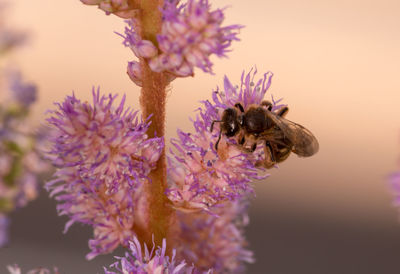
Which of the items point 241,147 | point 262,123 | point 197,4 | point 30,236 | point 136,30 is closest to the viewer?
point 197,4

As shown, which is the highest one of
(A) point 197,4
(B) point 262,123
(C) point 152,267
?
(A) point 197,4

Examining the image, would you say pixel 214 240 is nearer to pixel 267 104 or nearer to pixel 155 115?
pixel 267 104

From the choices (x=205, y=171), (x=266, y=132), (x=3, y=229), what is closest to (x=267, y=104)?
(x=266, y=132)

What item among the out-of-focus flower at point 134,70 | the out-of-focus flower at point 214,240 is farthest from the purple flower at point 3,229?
the out-of-focus flower at point 134,70

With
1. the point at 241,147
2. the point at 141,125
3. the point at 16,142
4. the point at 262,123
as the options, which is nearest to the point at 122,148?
the point at 141,125

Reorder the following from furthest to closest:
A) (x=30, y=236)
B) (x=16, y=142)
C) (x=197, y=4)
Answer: (x=30, y=236), (x=16, y=142), (x=197, y=4)

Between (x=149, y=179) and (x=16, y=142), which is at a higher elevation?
(x=16, y=142)

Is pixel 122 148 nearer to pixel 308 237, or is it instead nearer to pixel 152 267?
pixel 152 267
